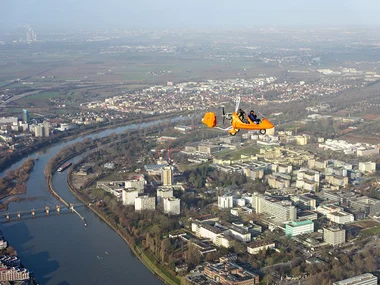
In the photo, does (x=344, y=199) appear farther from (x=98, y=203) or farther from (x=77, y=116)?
(x=77, y=116)

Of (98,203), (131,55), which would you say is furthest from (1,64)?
(98,203)

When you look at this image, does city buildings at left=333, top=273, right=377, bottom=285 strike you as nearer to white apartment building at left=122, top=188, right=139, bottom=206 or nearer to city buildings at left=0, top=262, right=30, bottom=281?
city buildings at left=0, top=262, right=30, bottom=281

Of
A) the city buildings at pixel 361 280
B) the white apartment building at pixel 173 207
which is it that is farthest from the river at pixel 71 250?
the city buildings at pixel 361 280

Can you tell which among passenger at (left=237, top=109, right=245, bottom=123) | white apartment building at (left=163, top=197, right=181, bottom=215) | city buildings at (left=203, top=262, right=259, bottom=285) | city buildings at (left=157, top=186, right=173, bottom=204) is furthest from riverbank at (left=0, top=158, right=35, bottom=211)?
passenger at (left=237, top=109, right=245, bottom=123)

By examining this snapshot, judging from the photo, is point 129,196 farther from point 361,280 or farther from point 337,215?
point 361,280

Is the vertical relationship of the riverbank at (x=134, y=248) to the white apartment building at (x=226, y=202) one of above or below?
below

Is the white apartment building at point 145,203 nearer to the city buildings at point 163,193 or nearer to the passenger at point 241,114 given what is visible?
the city buildings at point 163,193
